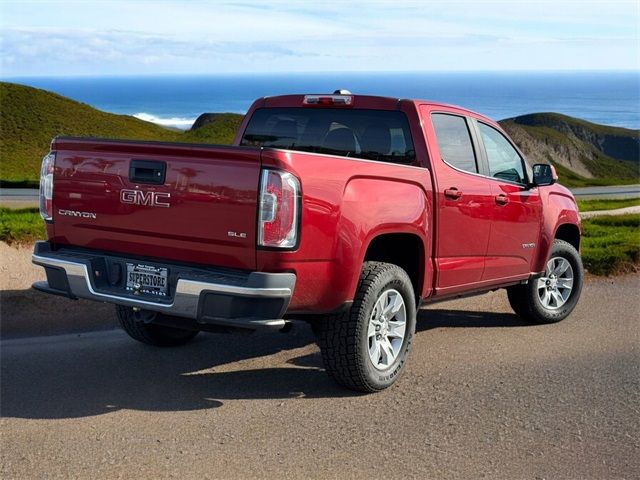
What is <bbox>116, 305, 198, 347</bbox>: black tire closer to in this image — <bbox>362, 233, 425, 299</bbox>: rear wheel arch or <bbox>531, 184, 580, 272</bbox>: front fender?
<bbox>362, 233, 425, 299</bbox>: rear wheel arch

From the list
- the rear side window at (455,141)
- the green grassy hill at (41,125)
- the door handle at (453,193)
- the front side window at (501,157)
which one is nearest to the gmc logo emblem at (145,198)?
the door handle at (453,193)

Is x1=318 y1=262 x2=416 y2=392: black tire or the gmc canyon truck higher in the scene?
the gmc canyon truck

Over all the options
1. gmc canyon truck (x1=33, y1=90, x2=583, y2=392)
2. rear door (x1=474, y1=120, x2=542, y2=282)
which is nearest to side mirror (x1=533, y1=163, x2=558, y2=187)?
rear door (x1=474, y1=120, x2=542, y2=282)

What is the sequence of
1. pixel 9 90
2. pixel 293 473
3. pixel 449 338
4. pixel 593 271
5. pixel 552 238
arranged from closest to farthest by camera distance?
1. pixel 293 473
2. pixel 449 338
3. pixel 552 238
4. pixel 593 271
5. pixel 9 90

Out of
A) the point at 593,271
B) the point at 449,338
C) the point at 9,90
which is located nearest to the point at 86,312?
the point at 449,338

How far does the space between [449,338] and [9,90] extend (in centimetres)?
4492

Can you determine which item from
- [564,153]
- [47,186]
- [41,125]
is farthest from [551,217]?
[564,153]

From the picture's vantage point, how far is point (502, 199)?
6738mm

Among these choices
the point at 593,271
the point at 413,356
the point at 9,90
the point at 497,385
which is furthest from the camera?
the point at 9,90

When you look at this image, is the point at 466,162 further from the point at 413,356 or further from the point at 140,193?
the point at 140,193

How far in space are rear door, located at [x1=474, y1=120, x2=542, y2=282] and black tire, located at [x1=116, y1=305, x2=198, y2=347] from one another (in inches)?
96.2

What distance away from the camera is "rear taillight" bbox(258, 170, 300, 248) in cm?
462

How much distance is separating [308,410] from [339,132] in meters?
2.28

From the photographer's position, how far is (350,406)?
5148mm
